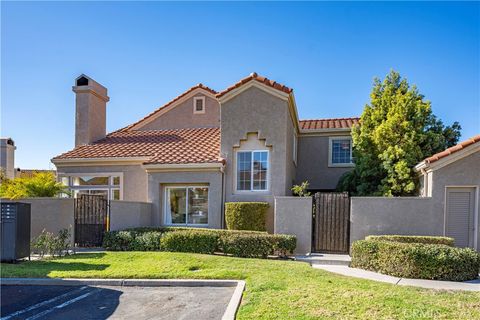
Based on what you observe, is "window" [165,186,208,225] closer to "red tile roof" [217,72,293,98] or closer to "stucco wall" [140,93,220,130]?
"red tile roof" [217,72,293,98]

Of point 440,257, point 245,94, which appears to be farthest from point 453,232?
point 245,94

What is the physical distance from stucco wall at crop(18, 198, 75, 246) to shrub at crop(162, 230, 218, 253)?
14.5 feet

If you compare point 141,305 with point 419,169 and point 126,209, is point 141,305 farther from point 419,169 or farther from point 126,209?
point 419,169

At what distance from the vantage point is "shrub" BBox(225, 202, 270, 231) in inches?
541

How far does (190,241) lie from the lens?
12.1 metres

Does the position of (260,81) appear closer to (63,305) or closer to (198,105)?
(198,105)

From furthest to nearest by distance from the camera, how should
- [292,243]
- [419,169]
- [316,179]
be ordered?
[316,179] < [419,169] < [292,243]

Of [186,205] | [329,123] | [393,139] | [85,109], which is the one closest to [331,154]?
[329,123]

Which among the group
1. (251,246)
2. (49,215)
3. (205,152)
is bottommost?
(251,246)

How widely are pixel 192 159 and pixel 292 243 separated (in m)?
6.10

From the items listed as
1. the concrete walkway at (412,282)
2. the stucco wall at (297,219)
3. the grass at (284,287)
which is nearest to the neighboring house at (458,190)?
the concrete walkway at (412,282)

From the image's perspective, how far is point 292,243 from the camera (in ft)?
38.9

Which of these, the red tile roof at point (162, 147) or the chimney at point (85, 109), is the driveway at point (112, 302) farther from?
the chimney at point (85, 109)

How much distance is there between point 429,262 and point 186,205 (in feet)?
32.7
